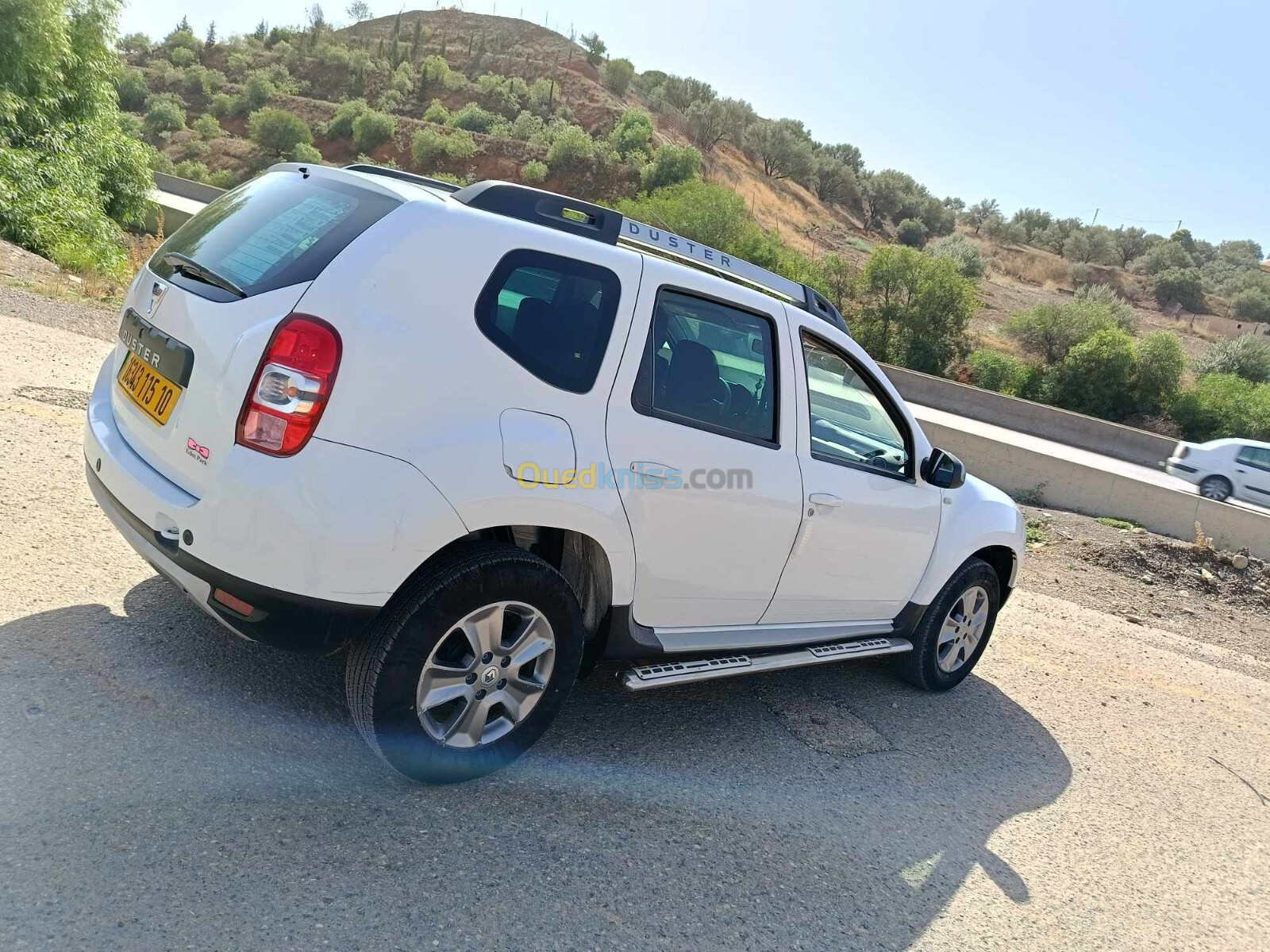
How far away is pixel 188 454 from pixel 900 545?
3189 millimetres

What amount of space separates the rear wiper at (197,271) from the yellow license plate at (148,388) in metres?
0.36

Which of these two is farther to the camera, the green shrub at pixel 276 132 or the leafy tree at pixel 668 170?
the green shrub at pixel 276 132

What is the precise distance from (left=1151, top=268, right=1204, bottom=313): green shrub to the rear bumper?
2827 inches

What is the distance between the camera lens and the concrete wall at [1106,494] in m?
15.1

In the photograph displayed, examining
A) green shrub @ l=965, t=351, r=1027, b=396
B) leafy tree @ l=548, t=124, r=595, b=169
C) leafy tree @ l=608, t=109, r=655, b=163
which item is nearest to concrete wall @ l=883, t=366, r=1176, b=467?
green shrub @ l=965, t=351, r=1027, b=396

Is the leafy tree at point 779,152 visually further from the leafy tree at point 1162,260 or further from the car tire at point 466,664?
the car tire at point 466,664

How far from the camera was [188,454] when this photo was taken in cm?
308

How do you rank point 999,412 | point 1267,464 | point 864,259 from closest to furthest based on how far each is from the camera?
point 1267,464 < point 999,412 < point 864,259

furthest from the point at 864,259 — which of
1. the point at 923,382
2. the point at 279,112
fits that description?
the point at 279,112

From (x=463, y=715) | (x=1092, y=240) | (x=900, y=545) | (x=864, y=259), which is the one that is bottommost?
(x=463, y=715)

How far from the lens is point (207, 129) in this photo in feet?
220

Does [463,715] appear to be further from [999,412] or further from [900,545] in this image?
[999,412]

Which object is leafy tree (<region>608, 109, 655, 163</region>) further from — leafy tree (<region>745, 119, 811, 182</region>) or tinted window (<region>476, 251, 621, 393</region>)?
tinted window (<region>476, 251, 621, 393</region>)

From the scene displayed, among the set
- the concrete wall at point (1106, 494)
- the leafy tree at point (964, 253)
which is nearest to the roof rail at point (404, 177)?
the concrete wall at point (1106, 494)
